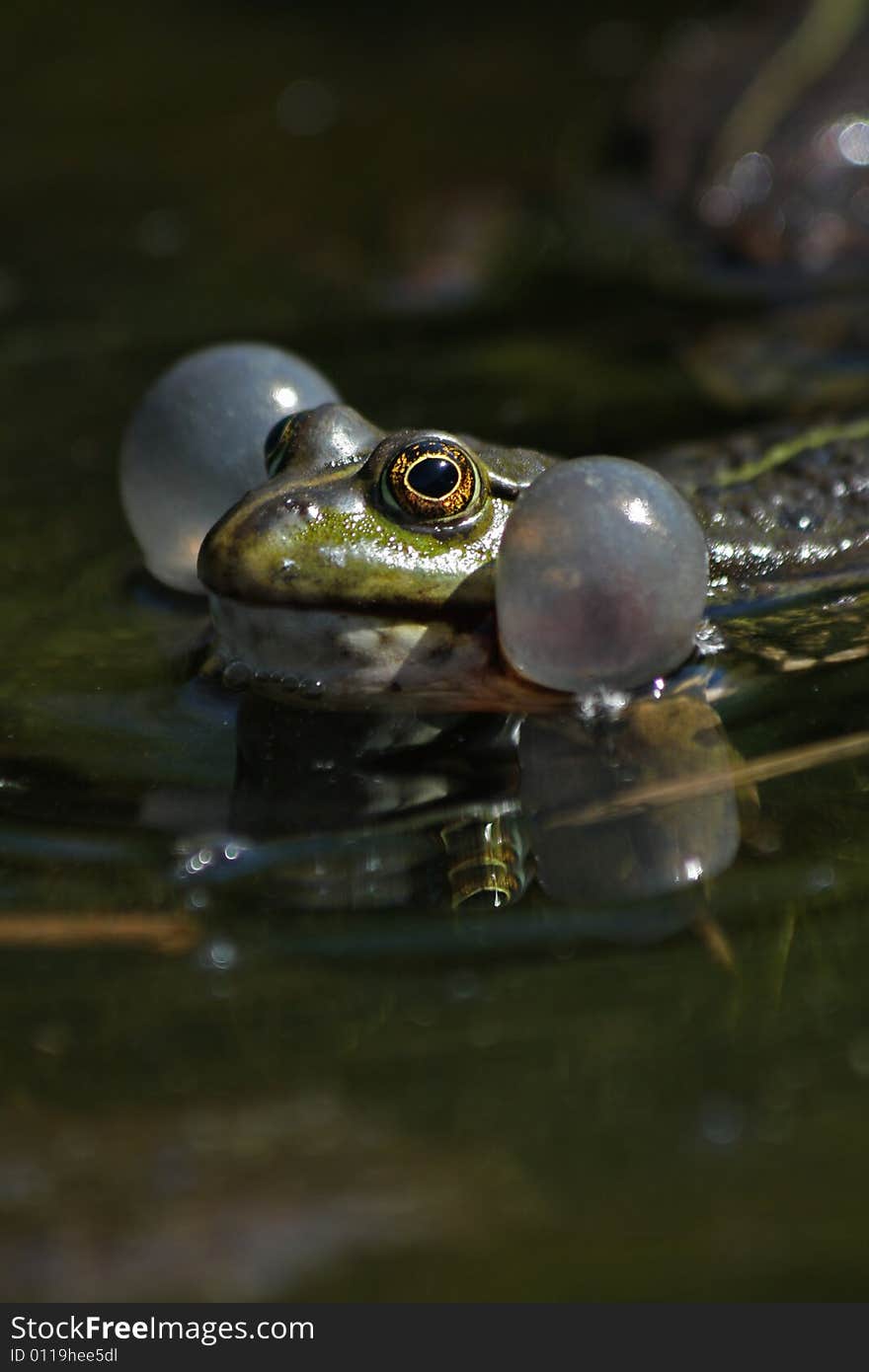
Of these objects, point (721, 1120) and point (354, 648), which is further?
point (354, 648)

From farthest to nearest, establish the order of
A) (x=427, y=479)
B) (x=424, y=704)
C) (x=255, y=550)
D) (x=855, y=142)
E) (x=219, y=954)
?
1. (x=855, y=142)
2. (x=424, y=704)
3. (x=427, y=479)
4. (x=255, y=550)
5. (x=219, y=954)

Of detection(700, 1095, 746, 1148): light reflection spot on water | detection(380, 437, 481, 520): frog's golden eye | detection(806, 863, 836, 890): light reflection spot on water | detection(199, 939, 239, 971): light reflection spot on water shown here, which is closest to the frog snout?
detection(380, 437, 481, 520): frog's golden eye

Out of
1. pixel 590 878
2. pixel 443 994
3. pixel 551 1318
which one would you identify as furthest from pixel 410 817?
pixel 551 1318

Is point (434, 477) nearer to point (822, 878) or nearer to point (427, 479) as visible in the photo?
point (427, 479)

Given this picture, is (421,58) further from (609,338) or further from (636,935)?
(636,935)

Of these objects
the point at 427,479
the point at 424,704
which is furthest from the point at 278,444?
the point at 424,704

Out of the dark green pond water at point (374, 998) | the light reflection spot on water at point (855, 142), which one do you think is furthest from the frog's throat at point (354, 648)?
the light reflection spot on water at point (855, 142)

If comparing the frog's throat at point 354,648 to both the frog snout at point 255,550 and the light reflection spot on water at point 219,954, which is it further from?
the light reflection spot on water at point 219,954
